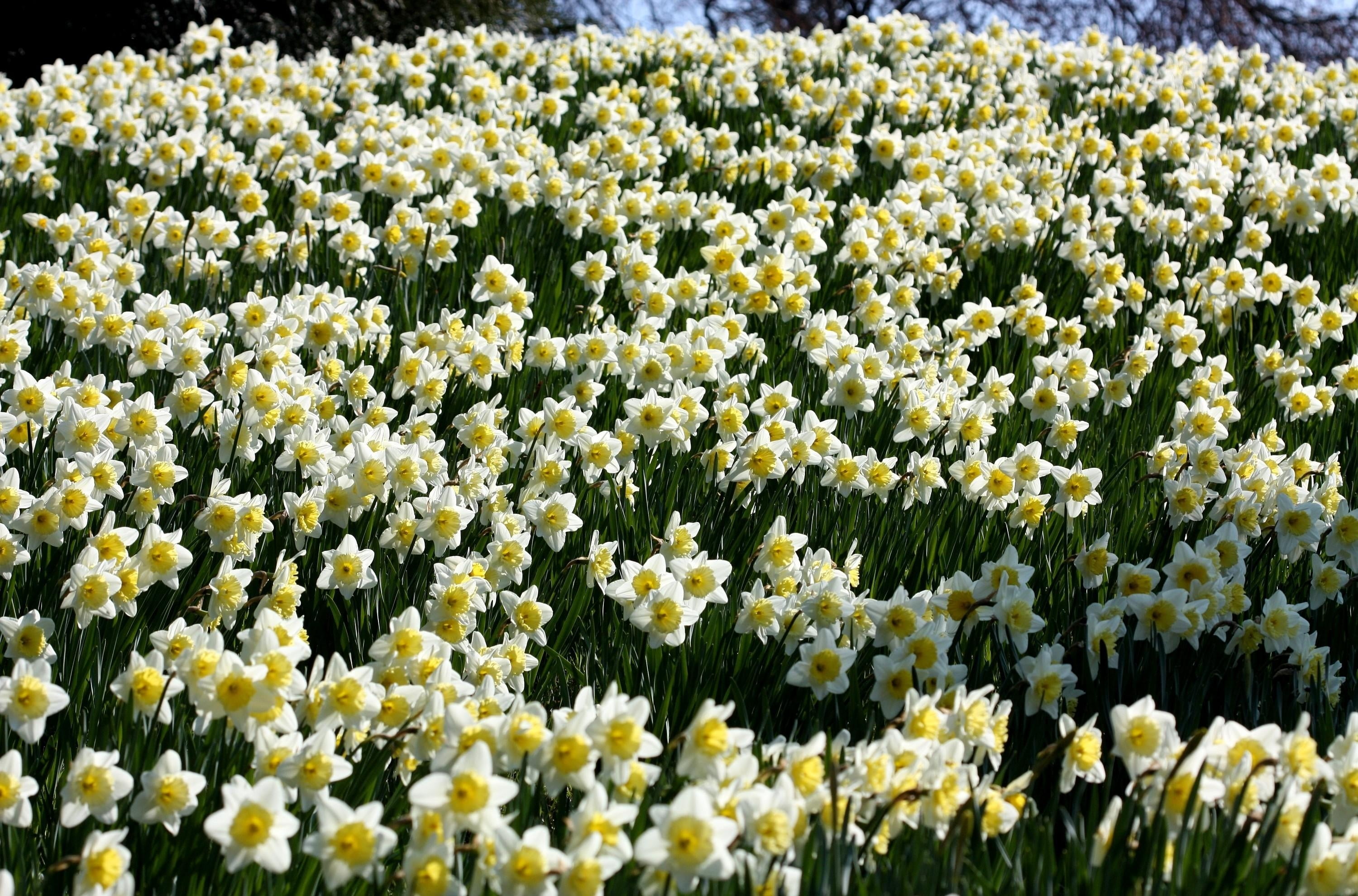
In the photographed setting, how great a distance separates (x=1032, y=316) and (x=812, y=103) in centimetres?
279

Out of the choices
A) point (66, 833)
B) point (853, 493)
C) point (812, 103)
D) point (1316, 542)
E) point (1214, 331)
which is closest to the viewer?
point (66, 833)

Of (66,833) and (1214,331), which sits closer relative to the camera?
(66,833)

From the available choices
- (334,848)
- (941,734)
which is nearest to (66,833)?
(334,848)

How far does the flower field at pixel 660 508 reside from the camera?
178 centimetres

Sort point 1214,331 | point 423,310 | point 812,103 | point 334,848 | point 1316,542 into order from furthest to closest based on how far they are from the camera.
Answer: point 812,103
point 1214,331
point 423,310
point 1316,542
point 334,848

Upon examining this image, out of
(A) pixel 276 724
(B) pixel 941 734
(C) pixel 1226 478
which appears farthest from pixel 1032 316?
(A) pixel 276 724

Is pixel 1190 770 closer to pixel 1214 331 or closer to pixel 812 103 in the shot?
pixel 1214 331

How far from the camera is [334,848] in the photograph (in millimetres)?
1638

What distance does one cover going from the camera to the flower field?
1781mm

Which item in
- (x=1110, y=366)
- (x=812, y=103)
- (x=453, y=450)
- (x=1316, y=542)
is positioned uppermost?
(x=812, y=103)

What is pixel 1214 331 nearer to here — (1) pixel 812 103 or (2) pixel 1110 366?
(2) pixel 1110 366

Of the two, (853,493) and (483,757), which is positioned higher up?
(853,493)

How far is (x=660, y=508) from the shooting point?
10.1ft

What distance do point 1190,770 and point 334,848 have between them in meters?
1.21
